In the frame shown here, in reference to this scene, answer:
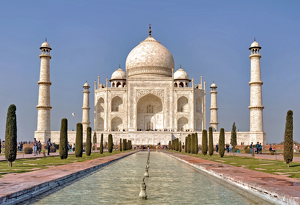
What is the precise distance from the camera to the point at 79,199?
4.86 m

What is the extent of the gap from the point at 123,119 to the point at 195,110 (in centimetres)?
792

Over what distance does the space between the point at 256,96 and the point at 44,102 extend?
19.5 m

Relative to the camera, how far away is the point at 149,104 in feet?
128

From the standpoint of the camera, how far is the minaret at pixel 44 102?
3116 centimetres

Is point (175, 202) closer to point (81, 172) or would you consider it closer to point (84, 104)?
point (81, 172)

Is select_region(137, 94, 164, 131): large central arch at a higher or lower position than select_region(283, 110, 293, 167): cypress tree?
higher

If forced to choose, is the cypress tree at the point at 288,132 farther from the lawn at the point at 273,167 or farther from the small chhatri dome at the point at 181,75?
the small chhatri dome at the point at 181,75

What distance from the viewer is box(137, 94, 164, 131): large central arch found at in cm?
3800

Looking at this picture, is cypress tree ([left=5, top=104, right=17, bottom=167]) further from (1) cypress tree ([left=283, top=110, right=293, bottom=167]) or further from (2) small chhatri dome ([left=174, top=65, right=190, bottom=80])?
(2) small chhatri dome ([left=174, top=65, right=190, bottom=80])

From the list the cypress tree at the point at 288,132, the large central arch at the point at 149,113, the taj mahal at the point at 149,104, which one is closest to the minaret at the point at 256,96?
the taj mahal at the point at 149,104

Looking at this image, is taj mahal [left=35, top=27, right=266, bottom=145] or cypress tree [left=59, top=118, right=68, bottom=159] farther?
taj mahal [left=35, top=27, right=266, bottom=145]

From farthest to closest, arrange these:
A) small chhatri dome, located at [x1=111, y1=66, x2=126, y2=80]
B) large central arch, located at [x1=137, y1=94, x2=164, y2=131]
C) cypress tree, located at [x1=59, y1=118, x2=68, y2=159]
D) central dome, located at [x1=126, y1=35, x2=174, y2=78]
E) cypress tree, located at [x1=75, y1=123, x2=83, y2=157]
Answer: small chhatri dome, located at [x1=111, y1=66, x2=126, y2=80] → central dome, located at [x1=126, y1=35, x2=174, y2=78] → large central arch, located at [x1=137, y1=94, x2=164, y2=131] → cypress tree, located at [x1=75, y1=123, x2=83, y2=157] → cypress tree, located at [x1=59, y1=118, x2=68, y2=159]

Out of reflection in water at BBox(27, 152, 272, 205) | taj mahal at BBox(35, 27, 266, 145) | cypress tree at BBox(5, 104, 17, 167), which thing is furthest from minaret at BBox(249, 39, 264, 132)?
reflection in water at BBox(27, 152, 272, 205)

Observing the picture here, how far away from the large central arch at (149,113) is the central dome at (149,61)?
115 inches
